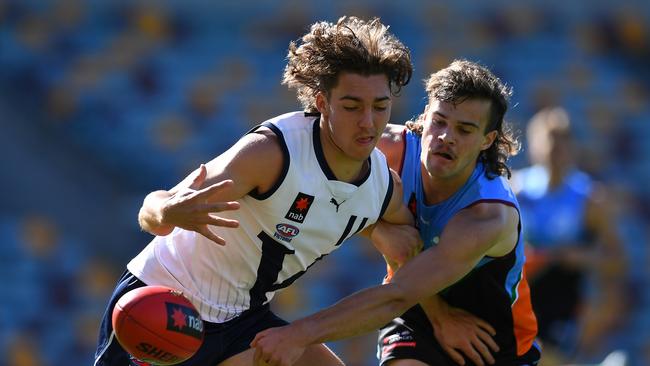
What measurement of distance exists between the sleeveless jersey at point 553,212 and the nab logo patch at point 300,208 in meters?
3.21

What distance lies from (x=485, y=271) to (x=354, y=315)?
80cm

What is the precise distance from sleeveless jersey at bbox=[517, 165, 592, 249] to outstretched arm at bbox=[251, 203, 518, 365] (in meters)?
2.62

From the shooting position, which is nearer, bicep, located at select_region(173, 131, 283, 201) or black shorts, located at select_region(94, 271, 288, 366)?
bicep, located at select_region(173, 131, 283, 201)

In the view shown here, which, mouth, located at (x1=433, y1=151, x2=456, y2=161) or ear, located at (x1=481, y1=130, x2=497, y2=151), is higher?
ear, located at (x1=481, y1=130, x2=497, y2=151)

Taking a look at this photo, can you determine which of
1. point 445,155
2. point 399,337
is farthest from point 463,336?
point 445,155

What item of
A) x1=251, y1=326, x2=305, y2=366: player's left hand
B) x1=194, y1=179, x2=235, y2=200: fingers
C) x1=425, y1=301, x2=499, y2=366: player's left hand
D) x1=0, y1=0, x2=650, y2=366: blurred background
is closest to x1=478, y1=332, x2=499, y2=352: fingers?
x1=425, y1=301, x2=499, y2=366: player's left hand

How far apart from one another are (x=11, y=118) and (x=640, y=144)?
20.4 ft

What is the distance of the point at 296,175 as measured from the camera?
13.8 ft

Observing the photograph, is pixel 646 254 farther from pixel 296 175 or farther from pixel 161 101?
pixel 296 175

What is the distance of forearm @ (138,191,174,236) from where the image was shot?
13.0 ft

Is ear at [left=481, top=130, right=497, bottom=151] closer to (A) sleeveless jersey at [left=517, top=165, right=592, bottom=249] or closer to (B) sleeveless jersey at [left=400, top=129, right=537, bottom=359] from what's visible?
(B) sleeveless jersey at [left=400, top=129, right=537, bottom=359]

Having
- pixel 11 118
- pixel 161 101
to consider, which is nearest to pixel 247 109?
pixel 161 101

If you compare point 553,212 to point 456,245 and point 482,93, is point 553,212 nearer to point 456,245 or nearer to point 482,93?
point 482,93

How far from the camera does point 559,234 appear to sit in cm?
724
